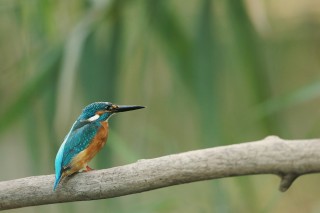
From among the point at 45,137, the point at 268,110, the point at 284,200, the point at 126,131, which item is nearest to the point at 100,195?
the point at 268,110

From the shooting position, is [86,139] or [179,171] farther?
[86,139]

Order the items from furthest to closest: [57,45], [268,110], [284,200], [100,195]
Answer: [284,200], [57,45], [268,110], [100,195]

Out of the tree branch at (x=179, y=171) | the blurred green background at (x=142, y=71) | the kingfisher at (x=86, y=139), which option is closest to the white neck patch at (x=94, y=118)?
the kingfisher at (x=86, y=139)

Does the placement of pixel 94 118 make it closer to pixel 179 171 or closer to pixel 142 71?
pixel 179 171

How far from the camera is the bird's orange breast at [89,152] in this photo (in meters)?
1.82

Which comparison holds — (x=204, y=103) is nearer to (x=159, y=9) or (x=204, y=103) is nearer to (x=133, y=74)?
(x=159, y=9)

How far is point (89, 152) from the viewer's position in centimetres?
185

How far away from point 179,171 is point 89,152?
11.5 inches

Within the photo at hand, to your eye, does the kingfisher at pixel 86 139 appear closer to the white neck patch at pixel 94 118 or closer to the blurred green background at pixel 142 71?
the white neck patch at pixel 94 118

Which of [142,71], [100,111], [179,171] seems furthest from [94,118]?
[142,71]

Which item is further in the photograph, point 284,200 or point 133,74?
point 284,200

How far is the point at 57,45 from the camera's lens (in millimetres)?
3311

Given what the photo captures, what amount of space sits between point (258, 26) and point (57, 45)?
793mm

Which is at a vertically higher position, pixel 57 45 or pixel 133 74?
pixel 57 45
